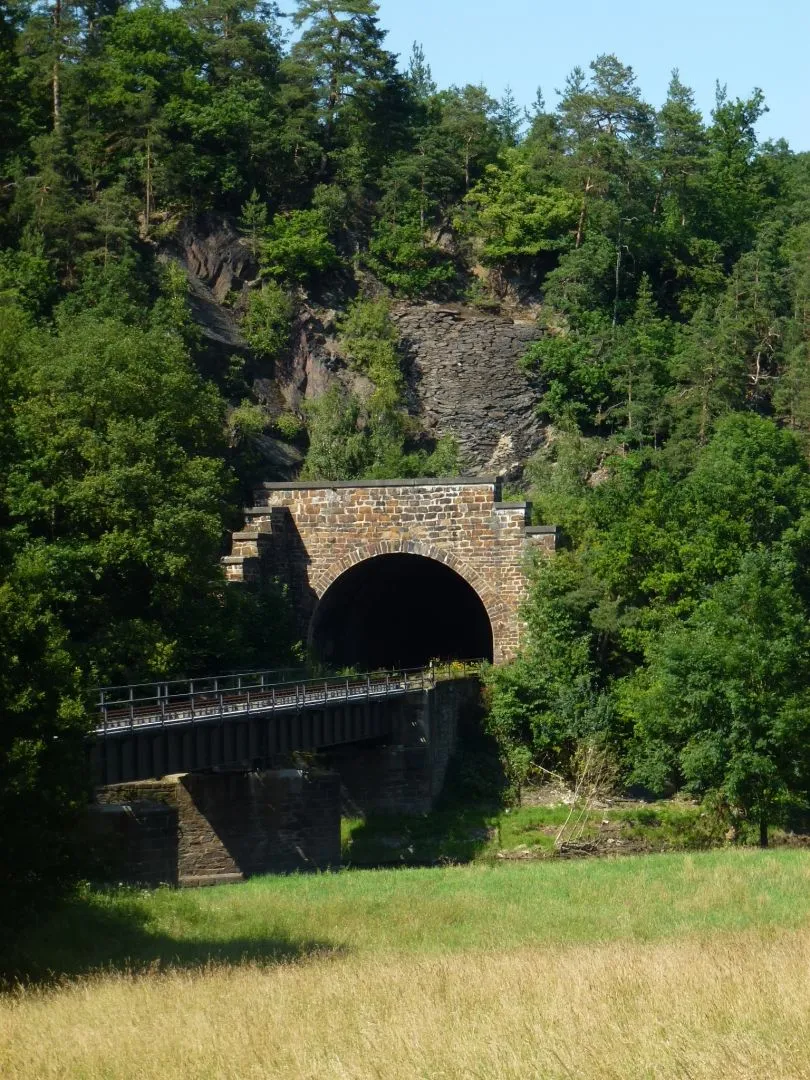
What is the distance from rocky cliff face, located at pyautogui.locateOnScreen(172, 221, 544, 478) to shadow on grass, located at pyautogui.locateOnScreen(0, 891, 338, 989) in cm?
3455

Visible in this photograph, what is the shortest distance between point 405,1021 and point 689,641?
27.1 m

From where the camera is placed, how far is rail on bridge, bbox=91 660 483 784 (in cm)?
3919

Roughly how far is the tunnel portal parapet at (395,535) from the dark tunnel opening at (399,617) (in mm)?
927

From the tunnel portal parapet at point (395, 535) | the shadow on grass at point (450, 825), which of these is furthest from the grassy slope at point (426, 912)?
the tunnel portal parapet at point (395, 535)

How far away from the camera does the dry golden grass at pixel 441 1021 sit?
1772cm

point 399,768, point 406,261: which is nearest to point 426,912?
point 399,768

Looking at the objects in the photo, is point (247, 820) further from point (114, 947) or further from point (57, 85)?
point (57, 85)

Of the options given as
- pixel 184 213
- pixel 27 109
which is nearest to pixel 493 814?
pixel 184 213

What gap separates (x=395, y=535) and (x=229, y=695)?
42.8ft

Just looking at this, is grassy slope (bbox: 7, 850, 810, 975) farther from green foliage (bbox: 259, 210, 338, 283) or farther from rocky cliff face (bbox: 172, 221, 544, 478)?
green foliage (bbox: 259, 210, 338, 283)

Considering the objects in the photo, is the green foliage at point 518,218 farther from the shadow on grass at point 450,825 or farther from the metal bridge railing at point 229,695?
the shadow on grass at point 450,825

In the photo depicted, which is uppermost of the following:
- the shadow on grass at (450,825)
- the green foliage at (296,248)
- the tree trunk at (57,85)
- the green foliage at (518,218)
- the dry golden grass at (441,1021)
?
the tree trunk at (57,85)

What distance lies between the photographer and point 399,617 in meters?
65.2

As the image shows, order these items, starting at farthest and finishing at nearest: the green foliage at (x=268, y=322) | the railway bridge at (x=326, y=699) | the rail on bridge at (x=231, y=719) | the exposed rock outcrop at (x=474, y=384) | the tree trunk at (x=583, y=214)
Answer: the tree trunk at (x=583, y=214) < the exposed rock outcrop at (x=474, y=384) < the green foliage at (x=268, y=322) < the railway bridge at (x=326, y=699) < the rail on bridge at (x=231, y=719)
